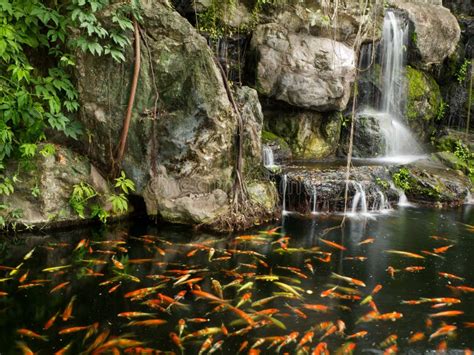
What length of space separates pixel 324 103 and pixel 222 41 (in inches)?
113

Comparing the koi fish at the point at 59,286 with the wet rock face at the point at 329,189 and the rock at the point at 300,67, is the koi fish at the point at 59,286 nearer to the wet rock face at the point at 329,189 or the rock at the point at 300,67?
the wet rock face at the point at 329,189

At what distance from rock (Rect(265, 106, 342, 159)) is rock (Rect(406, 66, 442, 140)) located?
284 centimetres

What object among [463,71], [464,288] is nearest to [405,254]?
[464,288]

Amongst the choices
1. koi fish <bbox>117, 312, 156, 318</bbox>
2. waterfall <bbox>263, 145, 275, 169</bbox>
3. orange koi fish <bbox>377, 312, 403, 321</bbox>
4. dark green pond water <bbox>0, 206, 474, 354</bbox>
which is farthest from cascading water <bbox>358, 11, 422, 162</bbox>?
koi fish <bbox>117, 312, 156, 318</bbox>

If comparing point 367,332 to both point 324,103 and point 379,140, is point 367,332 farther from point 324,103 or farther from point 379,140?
point 379,140

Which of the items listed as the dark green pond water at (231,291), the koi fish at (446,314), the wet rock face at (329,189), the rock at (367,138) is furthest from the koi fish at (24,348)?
the rock at (367,138)

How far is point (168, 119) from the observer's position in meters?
7.34

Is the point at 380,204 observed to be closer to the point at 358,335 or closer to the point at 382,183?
the point at 382,183

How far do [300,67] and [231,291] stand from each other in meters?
6.85

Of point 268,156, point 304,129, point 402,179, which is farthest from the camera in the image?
point 304,129

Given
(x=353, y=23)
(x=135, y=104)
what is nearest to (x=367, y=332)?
(x=135, y=104)

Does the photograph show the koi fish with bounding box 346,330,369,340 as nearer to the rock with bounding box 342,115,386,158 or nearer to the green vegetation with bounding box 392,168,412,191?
the green vegetation with bounding box 392,168,412,191

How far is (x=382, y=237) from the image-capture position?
750 centimetres

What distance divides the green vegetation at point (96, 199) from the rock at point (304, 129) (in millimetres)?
5154
